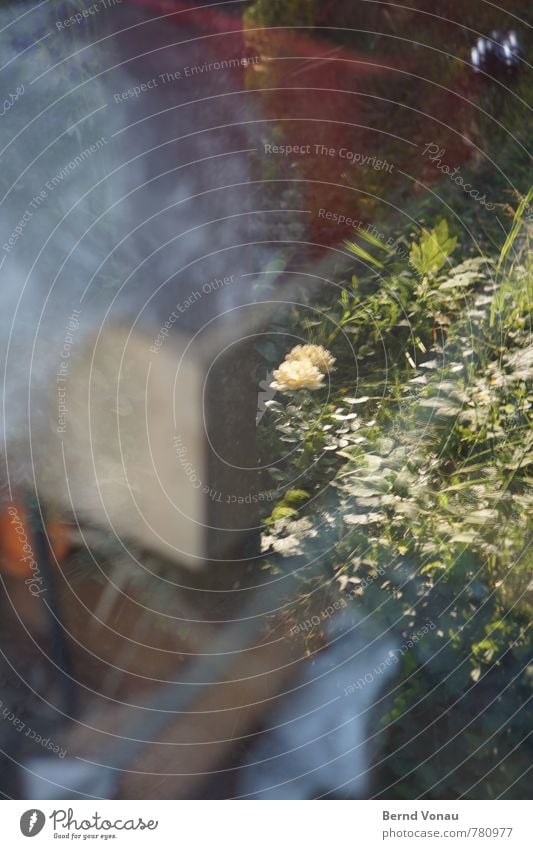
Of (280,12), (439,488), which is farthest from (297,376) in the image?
(280,12)

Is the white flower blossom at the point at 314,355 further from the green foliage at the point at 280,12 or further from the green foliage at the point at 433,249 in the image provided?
the green foliage at the point at 280,12

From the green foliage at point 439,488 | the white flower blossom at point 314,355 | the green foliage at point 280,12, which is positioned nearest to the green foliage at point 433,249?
the green foliage at point 439,488

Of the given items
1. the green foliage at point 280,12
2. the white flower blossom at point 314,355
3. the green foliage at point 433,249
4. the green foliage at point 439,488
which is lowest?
the green foliage at point 439,488

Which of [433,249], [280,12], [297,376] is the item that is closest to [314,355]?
[297,376]

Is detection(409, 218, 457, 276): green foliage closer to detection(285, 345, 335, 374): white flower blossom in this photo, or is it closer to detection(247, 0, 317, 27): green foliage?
detection(285, 345, 335, 374): white flower blossom

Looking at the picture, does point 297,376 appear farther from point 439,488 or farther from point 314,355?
point 439,488

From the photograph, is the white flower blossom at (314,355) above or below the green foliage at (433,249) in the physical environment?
below

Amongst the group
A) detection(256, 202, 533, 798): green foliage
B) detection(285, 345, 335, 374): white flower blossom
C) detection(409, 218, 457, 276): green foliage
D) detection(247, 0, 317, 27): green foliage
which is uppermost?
detection(247, 0, 317, 27): green foliage

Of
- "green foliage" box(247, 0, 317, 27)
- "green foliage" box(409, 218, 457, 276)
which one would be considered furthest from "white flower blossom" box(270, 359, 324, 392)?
"green foliage" box(247, 0, 317, 27)

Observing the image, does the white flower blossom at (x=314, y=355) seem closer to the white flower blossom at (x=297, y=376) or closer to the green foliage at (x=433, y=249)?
the white flower blossom at (x=297, y=376)

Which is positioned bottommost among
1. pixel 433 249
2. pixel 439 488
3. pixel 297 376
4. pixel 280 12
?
pixel 439 488

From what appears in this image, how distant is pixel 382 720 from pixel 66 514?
1.23 feet

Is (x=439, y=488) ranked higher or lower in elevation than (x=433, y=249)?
lower
